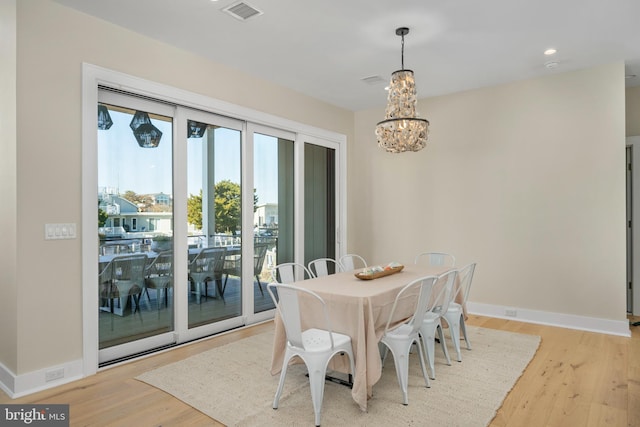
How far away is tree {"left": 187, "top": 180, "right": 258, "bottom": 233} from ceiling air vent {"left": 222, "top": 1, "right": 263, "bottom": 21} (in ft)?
5.78

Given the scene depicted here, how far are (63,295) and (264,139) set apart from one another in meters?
2.76

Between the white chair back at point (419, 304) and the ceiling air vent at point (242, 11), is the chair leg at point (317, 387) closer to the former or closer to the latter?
the white chair back at point (419, 304)

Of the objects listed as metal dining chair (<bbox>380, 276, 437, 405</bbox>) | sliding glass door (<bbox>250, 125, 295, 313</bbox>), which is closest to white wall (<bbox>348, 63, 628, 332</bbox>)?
sliding glass door (<bbox>250, 125, 295, 313</bbox>)

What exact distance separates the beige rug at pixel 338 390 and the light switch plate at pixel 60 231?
4.15 ft

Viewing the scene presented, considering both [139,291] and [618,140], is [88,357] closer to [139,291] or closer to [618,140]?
[139,291]

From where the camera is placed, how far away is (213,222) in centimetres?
430

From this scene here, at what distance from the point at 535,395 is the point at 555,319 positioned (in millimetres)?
2187

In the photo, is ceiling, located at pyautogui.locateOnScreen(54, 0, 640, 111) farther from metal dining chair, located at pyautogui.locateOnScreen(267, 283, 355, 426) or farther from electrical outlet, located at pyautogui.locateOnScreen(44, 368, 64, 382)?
electrical outlet, located at pyautogui.locateOnScreen(44, 368, 64, 382)

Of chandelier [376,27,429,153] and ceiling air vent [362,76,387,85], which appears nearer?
chandelier [376,27,429,153]

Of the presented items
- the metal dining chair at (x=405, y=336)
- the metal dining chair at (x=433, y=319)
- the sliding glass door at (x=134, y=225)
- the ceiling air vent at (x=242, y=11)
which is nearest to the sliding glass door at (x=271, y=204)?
the sliding glass door at (x=134, y=225)

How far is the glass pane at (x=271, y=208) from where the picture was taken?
4.81 meters

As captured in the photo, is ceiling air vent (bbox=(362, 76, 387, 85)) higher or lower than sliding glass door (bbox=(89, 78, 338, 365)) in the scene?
higher

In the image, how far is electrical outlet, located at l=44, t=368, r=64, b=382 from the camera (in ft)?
9.64

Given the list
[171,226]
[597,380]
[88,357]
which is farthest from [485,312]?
[88,357]
